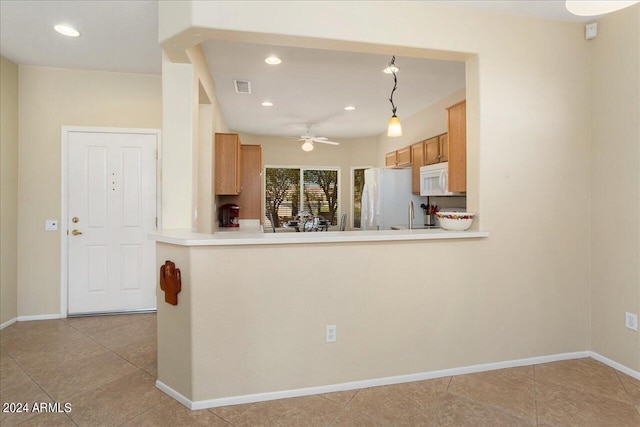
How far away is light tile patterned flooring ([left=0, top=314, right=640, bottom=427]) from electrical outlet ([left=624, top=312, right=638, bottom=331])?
14.1 inches

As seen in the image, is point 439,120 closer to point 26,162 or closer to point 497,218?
point 497,218

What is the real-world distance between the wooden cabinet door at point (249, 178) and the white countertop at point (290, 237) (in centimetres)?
272

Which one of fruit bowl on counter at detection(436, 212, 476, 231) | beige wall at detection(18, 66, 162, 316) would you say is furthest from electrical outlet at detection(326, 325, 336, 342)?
beige wall at detection(18, 66, 162, 316)

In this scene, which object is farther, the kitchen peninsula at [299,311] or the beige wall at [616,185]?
the beige wall at [616,185]

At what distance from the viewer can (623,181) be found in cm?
256

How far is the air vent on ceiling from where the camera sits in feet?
13.2

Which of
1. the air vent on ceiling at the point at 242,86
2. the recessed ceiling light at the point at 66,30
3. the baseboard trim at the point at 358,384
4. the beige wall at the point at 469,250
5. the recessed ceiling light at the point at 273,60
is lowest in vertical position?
the baseboard trim at the point at 358,384

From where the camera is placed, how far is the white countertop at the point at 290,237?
2126mm

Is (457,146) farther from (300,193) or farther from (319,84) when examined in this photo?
(300,193)

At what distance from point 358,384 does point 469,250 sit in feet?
4.09

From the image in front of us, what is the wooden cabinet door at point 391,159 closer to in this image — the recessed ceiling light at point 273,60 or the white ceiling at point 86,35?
the recessed ceiling light at point 273,60

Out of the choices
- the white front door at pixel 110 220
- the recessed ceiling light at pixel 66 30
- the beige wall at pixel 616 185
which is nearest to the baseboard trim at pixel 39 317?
the white front door at pixel 110 220

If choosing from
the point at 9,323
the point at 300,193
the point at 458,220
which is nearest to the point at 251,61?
the point at 458,220

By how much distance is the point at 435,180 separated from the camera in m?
4.23
